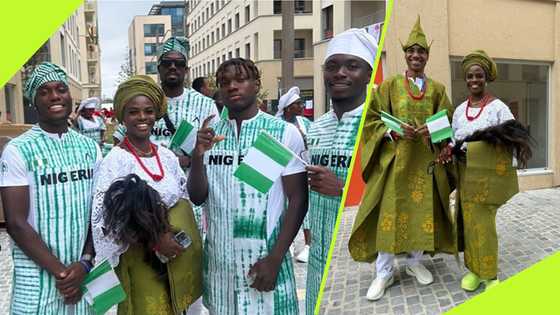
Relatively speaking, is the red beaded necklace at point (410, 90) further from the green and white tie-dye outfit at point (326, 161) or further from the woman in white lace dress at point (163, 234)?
the woman in white lace dress at point (163, 234)

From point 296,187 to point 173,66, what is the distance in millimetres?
1224

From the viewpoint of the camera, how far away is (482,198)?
262 centimetres

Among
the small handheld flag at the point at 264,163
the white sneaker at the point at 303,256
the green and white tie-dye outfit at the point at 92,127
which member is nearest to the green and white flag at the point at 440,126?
the small handheld flag at the point at 264,163

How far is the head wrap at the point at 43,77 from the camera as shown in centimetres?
183

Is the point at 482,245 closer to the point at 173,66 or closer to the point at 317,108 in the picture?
the point at 317,108

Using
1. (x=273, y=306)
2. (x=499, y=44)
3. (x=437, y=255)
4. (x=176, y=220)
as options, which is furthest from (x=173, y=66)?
(x=437, y=255)

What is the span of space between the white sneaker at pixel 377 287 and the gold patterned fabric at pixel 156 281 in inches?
34.9

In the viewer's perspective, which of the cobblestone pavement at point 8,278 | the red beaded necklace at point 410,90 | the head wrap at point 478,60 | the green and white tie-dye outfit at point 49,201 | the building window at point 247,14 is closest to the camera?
the green and white tie-dye outfit at point 49,201

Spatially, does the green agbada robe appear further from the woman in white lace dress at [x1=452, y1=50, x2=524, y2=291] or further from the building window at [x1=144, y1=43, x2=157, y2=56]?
the building window at [x1=144, y1=43, x2=157, y2=56]

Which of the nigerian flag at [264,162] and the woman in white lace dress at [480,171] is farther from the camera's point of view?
the woman in white lace dress at [480,171]

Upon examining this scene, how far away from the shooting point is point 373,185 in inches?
107

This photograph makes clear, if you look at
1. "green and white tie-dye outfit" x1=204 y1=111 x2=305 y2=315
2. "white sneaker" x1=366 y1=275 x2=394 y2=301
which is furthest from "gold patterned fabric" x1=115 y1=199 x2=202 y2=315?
"white sneaker" x1=366 y1=275 x2=394 y2=301

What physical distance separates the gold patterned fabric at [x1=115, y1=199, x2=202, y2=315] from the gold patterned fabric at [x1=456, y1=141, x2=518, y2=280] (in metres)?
1.47

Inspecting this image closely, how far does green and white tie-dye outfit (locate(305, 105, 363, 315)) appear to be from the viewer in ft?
5.74
